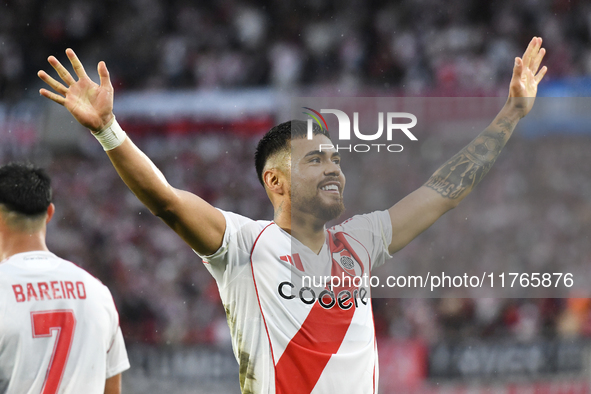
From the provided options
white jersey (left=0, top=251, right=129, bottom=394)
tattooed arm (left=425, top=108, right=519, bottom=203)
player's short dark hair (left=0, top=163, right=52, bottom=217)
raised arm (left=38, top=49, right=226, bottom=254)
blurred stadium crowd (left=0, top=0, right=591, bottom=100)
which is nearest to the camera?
raised arm (left=38, top=49, right=226, bottom=254)

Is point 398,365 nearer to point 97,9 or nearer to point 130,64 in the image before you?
point 130,64

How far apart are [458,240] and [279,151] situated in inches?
161

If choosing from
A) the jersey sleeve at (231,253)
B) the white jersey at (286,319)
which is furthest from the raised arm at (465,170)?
the jersey sleeve at (231,253)

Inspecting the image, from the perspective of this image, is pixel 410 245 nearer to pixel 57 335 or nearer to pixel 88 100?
pixel 57 335

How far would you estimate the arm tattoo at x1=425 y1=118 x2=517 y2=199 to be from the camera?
345 cm

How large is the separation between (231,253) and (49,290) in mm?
987

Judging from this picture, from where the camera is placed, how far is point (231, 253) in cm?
279

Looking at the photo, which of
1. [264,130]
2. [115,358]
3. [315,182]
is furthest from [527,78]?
[264,130]

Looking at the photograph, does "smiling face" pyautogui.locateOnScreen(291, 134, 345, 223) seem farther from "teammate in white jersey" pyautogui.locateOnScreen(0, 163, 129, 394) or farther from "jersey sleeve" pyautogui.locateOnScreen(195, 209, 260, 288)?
"teammate in white jersey" pyautogui.locateOnScreen(0, 163, 129, 394)

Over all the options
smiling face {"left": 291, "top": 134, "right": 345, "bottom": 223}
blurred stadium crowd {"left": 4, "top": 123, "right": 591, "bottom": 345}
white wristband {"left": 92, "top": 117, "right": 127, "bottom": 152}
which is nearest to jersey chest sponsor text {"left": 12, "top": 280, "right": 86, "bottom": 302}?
white wristband {"left": 92, "top": 117, "right": 127, "bottom": 152}

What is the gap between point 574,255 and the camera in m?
8.36

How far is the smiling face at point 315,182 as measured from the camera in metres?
3.03

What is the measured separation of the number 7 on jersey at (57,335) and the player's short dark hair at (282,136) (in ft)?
4.05

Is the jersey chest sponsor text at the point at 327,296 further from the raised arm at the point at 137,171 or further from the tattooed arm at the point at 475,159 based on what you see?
the tattooed arm at the point at 475,159
